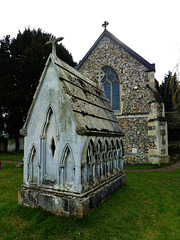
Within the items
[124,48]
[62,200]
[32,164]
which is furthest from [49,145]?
[124,48]

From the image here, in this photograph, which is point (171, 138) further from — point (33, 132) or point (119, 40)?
point (33, 132)

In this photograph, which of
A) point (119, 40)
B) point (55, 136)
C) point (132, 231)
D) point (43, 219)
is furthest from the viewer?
point (119, 40)

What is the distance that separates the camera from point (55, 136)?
4219 millimetres

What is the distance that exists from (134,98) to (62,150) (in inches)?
467

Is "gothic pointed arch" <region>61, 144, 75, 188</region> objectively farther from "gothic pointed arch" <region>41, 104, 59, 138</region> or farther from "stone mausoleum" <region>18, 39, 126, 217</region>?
"gothic pointed arch" <region>41, 104, 59, 138</region>

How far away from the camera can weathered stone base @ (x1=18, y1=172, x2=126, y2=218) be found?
3.61 meters

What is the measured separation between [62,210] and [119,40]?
15345 millimetres

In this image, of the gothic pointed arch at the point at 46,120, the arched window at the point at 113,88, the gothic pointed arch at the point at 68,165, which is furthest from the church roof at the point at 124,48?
the gothic pointed arch at the point at 68,165

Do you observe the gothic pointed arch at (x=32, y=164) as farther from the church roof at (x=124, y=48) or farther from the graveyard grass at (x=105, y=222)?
the church roof at (x=124, y=48)

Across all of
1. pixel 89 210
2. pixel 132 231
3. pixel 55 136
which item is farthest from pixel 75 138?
pixel 132 231

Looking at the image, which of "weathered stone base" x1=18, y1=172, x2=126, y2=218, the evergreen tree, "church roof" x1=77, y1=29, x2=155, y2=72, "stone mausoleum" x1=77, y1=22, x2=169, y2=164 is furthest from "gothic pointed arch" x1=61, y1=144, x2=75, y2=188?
the evergreen tree

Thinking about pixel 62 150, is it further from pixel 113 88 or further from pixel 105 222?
pixel 113 88

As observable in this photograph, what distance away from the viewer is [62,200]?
12.3ft

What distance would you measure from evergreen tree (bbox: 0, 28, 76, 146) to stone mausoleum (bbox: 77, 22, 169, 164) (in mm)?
8115
